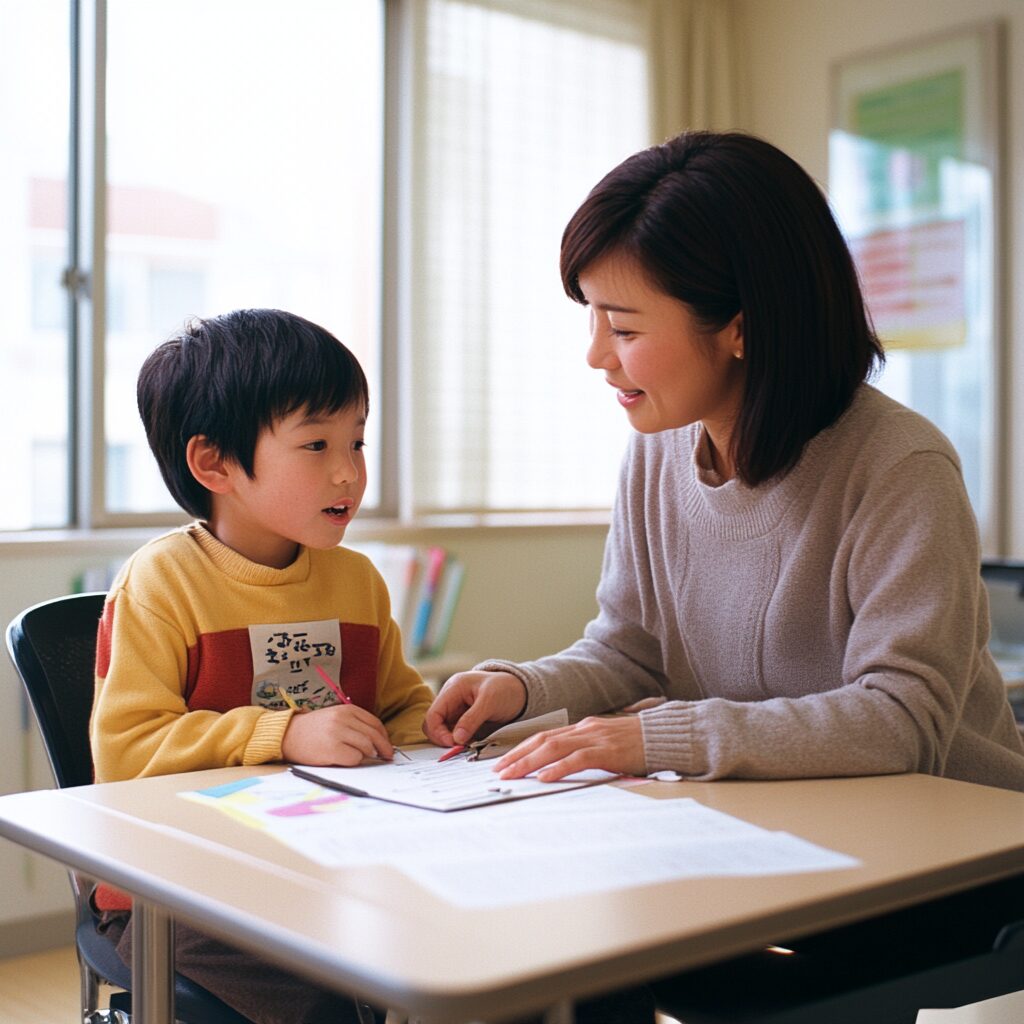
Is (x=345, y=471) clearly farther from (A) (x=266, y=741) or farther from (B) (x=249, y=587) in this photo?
(A) (x=266, y=741)

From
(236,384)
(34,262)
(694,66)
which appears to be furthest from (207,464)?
(694,66)

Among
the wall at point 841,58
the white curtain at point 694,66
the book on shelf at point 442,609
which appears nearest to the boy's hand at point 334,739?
the book on shelf at point 442,609

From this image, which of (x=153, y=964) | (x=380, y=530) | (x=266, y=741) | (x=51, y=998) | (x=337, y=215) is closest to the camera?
(x=153, y=964)

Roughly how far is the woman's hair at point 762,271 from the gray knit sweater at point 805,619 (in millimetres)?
48

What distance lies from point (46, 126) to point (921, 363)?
2322mm

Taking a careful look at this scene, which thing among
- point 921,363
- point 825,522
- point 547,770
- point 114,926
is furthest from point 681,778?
point 921,363

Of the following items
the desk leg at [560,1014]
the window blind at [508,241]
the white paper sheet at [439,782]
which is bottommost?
the desk leg at [560,1014]

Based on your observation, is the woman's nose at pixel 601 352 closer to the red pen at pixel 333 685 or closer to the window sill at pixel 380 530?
the red pen at pixel 333 685

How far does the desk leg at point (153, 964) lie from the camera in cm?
102

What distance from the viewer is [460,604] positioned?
11.4 feet

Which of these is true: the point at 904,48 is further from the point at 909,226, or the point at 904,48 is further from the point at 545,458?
the point at 545,458

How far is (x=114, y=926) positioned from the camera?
133 centimetres

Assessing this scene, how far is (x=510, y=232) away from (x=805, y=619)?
2.38 m

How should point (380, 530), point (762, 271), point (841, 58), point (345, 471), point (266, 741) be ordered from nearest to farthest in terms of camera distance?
point (266, 741), point (762, 271), point (345, 471), point (380, 530), point (841, 58)
